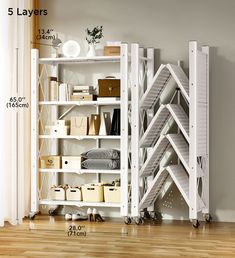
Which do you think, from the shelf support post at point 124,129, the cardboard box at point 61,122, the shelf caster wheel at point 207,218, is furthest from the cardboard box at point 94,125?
the shelf caster wheel at point 207,218

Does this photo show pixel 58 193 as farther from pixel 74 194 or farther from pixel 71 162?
pixel 71 162

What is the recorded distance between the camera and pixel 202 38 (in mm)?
5969

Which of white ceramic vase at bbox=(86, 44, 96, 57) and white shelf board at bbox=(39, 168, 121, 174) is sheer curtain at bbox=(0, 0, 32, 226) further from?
white ceramic vase at bbox=(86, 44, 96, 57)

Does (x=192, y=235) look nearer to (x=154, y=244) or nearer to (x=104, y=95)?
(x=154, y=244)

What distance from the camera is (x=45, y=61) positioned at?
6.14m

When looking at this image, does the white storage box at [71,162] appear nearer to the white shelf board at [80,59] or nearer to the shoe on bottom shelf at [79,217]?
the shoe on bottom shelf at [79,217]

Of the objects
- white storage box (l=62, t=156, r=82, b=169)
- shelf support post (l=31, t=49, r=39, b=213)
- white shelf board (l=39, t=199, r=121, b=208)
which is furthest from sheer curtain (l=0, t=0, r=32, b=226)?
white storage box (l=62, t=156, r=82, b=169)

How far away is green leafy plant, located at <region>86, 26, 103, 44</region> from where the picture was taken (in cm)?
603

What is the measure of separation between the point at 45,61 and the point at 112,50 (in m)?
0.69

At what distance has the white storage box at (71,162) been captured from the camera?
5973mm

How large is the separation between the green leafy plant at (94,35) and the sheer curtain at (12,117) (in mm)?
596

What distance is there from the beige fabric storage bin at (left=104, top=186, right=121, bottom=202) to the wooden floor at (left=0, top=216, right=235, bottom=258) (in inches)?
8.3

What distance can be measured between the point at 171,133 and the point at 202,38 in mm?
910

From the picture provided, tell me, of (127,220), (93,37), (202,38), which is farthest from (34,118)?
(202,38)
